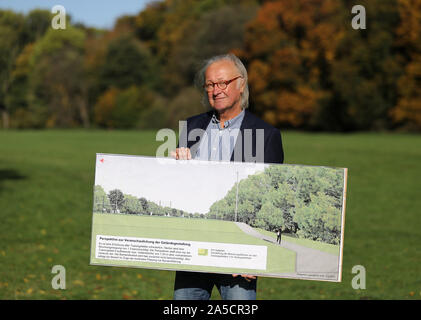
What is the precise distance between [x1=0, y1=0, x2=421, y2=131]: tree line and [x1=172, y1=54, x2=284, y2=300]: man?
27.9m

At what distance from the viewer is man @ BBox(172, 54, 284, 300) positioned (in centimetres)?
361

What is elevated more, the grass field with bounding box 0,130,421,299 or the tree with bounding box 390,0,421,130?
the tree with bounding box 390,0,421,130

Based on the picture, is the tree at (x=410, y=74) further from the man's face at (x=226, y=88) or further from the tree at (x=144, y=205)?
the tree at (x=144, y=205)

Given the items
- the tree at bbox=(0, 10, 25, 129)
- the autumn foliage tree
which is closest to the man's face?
the tree at bbox=(0, 10, 25, 129)

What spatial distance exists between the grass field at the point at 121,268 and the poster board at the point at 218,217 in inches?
202

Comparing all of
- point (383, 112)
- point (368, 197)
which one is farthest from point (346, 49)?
point (368, 197)

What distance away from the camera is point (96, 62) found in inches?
3137

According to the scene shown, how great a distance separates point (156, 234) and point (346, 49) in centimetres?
5442

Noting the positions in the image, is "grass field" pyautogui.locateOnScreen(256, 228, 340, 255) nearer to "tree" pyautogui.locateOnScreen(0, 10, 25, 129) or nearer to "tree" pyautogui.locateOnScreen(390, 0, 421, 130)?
"tree" pyautogui.locateOnScreen(0, 10, 25, 129)

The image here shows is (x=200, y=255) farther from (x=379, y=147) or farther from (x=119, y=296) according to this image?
(x=379, y=147)

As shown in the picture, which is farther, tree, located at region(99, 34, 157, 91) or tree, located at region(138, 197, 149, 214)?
tree, located at region(99, 34, 157, 91)

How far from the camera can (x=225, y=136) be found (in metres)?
3.69

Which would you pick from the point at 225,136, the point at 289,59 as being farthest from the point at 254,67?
the point at 225,136

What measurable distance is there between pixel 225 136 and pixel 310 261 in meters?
1.00
